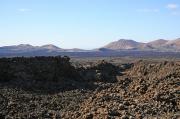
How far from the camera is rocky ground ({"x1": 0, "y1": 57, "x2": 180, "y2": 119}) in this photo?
13.4 meters

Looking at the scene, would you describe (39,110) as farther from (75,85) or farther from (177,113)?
(75,85)

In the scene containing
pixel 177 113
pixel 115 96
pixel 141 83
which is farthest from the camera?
pixel 141 83

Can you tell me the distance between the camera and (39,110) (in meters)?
17.8

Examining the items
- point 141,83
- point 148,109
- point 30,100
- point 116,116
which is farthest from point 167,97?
point 30,100

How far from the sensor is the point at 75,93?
2381cm

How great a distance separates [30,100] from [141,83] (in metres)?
5.88

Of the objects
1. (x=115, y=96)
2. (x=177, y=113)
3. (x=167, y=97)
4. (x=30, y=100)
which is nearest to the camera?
(x=177, y=113)

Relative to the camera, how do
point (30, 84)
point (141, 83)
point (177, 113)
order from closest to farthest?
point (177, 113) → point (141, 83) → point (30, 84)

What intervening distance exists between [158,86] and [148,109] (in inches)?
132

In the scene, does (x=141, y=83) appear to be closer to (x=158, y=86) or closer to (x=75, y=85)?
(x=158, y=86)

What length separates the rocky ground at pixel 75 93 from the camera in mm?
13367

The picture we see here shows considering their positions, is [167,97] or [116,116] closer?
[116,116]

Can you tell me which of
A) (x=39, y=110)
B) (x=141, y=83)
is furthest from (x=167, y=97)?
(x=39, y=110)

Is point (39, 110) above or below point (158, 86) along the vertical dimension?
below
